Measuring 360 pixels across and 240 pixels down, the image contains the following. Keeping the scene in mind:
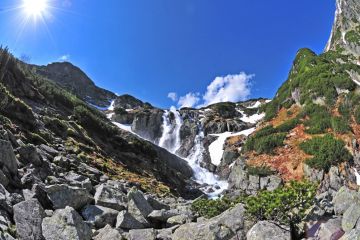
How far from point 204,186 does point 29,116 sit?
28.7 metres

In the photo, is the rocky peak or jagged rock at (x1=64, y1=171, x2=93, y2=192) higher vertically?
the rocky peak

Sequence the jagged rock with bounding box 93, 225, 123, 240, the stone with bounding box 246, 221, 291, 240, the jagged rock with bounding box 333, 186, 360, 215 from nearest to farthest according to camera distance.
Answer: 1. the stone with bounding box 246, 221, 291, 240
2. the jagged rock with bounding box 93, 225, 123, 240
3. the jagged rock with bounding box 333, 186, 360, 215

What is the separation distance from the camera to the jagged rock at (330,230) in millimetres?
12740

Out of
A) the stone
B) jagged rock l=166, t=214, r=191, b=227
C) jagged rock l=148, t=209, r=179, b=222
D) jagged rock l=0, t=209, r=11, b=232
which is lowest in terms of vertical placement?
the stone

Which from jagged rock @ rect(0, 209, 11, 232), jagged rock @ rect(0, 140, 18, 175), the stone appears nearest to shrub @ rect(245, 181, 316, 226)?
the stone

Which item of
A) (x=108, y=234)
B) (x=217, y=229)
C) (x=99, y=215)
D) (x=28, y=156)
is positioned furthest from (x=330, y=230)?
(x=28, y=156)

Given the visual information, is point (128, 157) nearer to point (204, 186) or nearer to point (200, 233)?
point (204, 186)

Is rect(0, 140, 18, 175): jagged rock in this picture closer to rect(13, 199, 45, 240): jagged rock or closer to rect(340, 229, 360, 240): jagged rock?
rect(13, 199, 45, 240): jagged rock

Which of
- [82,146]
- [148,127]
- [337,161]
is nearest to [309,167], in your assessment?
[337,161]

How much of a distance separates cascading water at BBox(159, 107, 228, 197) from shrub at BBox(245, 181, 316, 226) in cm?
3522

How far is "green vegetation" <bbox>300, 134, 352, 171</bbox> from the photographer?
4662cm

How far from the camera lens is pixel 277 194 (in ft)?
46.8

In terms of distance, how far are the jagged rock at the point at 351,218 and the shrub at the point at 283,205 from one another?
143 cm

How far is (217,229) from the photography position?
13.2 meters
